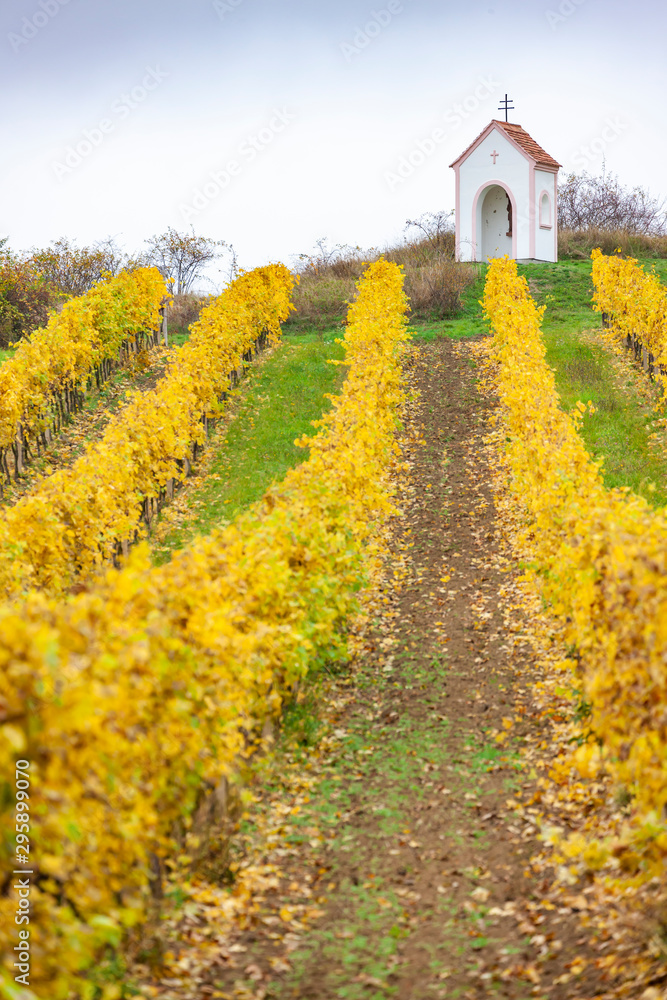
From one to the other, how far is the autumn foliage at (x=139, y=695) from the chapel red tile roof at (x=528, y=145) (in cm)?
2824

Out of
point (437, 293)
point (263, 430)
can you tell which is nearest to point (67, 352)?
point (263, 430)

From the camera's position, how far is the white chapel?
3253 centimetres

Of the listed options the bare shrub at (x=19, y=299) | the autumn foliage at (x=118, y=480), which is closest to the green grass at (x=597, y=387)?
the autumn foliage at (x=118, y=480)

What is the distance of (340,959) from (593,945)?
4.69ft

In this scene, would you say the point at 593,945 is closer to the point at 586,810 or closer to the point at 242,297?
the point at 586,810

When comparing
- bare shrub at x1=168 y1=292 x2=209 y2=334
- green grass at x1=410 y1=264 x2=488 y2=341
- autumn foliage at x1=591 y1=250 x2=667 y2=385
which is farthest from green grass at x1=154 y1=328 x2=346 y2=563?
autumn foliage at x1=591 y1=250 x2=667 y2=385

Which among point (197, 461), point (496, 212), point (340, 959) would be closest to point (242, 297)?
point (197, 461)

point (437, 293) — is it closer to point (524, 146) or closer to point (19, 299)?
point (524, 146)

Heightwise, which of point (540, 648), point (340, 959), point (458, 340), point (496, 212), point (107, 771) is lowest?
point (340, 959)

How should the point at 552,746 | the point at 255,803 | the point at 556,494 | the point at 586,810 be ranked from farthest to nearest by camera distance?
1. the point at 556,494
2. the point at 552,746
3. the point at 255,803
4. the point at 586,810

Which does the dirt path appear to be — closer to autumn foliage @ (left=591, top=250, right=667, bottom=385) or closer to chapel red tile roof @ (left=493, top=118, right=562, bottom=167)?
autumn foliage @ (left=591, top=250, right=667, bottom=385)

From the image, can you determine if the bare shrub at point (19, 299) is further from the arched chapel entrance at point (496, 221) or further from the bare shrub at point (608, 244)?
the bare shrub at point (608, 244)

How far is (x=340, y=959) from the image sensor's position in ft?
16.4

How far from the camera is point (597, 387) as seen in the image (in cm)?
1880
